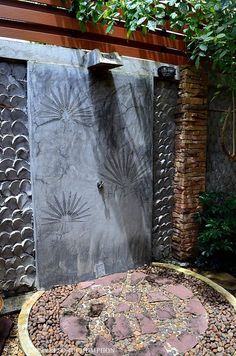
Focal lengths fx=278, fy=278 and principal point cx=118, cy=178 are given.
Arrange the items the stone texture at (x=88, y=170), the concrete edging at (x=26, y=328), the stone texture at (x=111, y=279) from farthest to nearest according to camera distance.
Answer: the stone texture at (x=111, y=279), the stone texture at (x=88, y=170), the concrete edging at (x=26, y=328)

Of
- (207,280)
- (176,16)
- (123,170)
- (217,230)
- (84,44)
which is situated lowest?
(207,280)

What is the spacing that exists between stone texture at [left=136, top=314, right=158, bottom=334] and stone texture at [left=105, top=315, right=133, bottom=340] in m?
0.11

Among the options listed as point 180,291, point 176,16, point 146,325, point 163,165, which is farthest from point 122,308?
point 176,16

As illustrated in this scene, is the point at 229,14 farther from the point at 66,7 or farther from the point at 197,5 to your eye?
the point at 66,7

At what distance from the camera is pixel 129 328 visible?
7.35 ft

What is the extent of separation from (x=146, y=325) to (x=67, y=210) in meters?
1.23

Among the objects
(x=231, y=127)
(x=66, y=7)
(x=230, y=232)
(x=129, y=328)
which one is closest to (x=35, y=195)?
(x=129, y=328)

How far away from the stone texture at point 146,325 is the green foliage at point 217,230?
1281mm

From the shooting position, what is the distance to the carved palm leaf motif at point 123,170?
9.58 ft

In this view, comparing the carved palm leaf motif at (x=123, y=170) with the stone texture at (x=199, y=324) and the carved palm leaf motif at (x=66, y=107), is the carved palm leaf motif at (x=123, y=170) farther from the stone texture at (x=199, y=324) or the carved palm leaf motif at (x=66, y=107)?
the stone texture at (x=199, y=324)

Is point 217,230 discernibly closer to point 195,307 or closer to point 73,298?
point 195,307

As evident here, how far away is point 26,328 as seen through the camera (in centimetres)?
215

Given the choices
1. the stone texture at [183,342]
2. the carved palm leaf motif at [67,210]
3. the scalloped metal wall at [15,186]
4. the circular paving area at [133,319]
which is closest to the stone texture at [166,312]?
the circular paving area at [133,319]

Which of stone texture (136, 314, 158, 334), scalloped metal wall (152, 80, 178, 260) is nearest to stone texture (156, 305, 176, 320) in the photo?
stone texture (136, 314, 158, 334)
